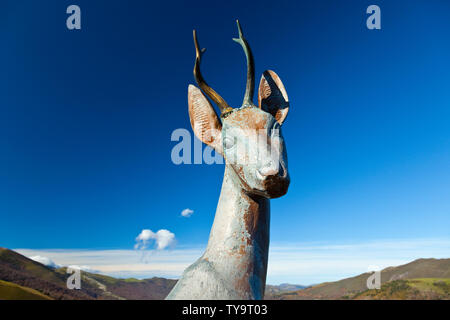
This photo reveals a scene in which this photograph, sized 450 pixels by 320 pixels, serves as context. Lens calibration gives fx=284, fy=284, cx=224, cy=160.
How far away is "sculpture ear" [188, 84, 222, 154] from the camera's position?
3943mm

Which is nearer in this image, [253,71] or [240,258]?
[240,258]

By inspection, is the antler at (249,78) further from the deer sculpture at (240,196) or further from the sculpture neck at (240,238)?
the sculpture neck at (240,238)

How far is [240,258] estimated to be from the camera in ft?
10.1

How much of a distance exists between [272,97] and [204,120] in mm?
1195

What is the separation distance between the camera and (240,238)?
3.21 m

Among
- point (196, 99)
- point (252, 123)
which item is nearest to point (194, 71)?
point (196, 99)

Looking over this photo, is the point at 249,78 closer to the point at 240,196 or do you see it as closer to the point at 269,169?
the point at 269,169

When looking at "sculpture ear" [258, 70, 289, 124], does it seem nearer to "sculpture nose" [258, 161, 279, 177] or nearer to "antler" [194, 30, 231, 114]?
"antler" [194, 30, 231, 114]

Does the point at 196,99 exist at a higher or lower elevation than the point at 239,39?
lower
